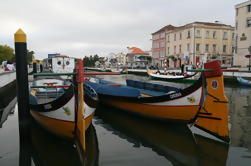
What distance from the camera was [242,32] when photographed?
3469cm

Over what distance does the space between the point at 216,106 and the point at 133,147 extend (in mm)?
2712

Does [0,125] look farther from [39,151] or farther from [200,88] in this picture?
[200,88]

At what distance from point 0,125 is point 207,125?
23.4 ft

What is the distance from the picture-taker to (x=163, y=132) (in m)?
7.45

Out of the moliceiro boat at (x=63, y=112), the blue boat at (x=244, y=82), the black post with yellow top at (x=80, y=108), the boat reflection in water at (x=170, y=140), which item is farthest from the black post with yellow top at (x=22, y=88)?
the blue boat at (x=244, y=82)

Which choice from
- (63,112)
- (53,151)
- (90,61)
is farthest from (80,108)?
(90,61)

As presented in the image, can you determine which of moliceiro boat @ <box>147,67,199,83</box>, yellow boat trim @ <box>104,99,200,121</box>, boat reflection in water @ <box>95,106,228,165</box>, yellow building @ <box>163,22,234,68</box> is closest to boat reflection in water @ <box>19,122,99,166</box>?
boat reflection in water @ <box>95,106,228,165</box>

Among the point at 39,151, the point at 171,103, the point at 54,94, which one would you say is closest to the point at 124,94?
the point at 171,103

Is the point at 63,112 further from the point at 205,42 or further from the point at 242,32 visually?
the point at 205,42

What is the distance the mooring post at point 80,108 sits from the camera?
5.09m

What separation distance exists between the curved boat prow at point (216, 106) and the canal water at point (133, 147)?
1.08 ft

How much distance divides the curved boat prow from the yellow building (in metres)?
40.9

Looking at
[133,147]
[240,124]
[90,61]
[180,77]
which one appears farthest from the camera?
[90,61]

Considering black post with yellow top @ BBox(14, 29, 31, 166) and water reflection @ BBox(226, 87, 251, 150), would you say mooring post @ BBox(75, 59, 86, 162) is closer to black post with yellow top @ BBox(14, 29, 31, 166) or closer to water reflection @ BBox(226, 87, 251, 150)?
black post with yellow top @ BBox(14, 29, 31, 166)
